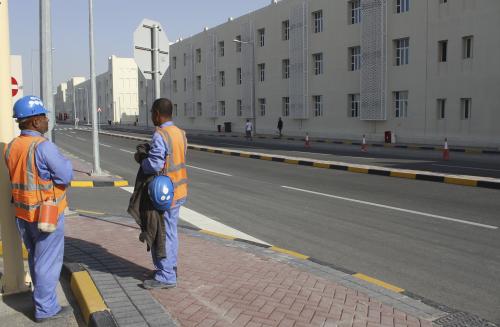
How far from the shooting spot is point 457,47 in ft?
87.8

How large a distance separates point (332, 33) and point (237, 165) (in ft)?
66.6

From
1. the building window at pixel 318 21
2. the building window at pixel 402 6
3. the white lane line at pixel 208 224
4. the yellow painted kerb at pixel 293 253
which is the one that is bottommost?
the white lane line at pixel 208 224

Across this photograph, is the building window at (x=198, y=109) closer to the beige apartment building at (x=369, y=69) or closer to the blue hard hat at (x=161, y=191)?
the beige apartment building at (x=369, y=69)

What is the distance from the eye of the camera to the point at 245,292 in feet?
14.8

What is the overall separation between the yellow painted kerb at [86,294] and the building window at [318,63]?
111ft

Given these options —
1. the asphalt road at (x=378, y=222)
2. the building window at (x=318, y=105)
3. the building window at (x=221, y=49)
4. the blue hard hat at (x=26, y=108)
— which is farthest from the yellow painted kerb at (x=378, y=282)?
the building window at (x=221, y=49)

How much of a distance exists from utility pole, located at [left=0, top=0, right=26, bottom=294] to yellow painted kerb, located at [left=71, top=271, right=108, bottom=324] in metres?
0.49

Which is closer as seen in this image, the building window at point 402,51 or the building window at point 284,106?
the building window at point 402,51

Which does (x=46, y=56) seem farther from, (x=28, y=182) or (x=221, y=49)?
(x=221, y=49)

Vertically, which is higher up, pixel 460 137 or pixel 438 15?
pixel 438 15

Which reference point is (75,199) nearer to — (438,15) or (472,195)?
(472,195)

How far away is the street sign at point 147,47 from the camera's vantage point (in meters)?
6.90

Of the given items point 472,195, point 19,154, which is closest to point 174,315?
point 19,154

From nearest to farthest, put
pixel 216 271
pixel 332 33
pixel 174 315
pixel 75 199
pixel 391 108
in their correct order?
pixel 174 315
pixel 216 271
pixel 75 199
pixel 391 108
pixel 332 33
